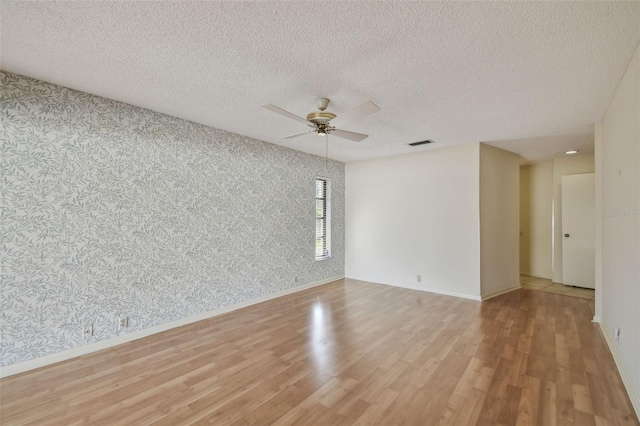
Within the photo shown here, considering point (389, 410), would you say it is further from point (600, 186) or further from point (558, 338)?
point (600, 186)

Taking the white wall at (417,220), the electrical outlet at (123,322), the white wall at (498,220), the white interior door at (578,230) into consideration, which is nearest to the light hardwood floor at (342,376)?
the electrical outlet at (123,322)

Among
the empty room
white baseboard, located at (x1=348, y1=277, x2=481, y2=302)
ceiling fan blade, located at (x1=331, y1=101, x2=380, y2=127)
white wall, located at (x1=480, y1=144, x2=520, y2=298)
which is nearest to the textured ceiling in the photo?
the empty room

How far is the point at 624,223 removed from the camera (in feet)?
7.80

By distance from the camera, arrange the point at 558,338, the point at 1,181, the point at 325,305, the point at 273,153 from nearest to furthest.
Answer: the point at 1,181 → the point at 558,338 → the point at 325,305 → the point at 273,153

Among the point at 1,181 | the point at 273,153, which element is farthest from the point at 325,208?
the point at 1,181

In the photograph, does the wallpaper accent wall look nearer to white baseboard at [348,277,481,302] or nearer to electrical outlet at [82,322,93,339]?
electrical outlet at [82,322,93,339]

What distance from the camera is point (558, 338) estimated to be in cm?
316

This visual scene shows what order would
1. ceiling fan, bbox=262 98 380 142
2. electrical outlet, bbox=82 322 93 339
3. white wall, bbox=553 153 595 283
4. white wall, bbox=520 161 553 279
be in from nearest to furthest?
1. ceiling fan, bbox=262 98 380 142
2. electrical outlet, bbox=82 322 93 339
3. white wall, bbox=553 153 595 283
4. white wall, bbox=520 161 553 279

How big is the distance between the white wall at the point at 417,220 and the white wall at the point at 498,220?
198mm

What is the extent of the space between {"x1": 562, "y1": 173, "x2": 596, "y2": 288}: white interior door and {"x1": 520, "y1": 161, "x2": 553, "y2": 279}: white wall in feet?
2.07

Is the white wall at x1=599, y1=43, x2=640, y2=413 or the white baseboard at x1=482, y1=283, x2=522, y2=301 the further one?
the white baseboard at x1=482, y1=283, x2=522, y2=301

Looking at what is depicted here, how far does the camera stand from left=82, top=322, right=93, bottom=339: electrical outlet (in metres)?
2.82

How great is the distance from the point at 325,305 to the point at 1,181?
3839 millimetres

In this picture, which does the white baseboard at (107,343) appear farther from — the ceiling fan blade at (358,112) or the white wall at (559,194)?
the white wall at (559,194)
